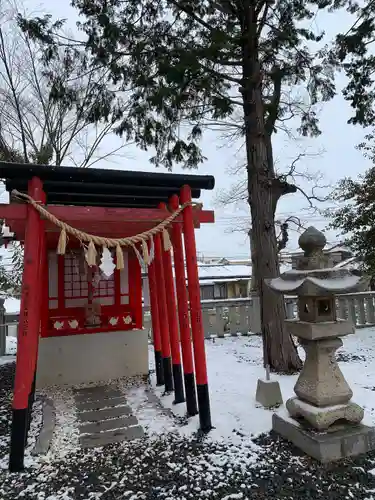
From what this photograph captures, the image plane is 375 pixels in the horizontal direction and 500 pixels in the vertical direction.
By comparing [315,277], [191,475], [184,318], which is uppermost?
[315,277]

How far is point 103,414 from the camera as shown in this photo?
13.6 ft

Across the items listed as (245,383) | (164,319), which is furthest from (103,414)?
(245,383)

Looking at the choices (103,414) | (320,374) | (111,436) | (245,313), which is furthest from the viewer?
(245,313)

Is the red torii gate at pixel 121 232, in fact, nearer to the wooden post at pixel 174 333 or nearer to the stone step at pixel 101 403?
the wooden post at pixel 174 333

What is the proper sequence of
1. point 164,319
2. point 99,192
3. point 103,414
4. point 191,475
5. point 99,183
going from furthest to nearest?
point 164,319 → point 103,414 → point 99,192 → point 99,183 → point 191,475

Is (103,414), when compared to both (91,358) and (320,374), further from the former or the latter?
(320,374)

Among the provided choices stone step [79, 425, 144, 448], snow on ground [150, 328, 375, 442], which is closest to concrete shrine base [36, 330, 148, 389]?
snow on ground [150, 328, 375, 442]

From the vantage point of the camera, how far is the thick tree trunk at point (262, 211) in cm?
561

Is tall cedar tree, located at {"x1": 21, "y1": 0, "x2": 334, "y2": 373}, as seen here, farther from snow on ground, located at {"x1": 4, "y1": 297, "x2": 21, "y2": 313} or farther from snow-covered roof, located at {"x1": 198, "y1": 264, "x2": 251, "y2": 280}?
snow-covered roof, located at {"x1": 198, "y1": 264, "x2": 251, "y2": 280}

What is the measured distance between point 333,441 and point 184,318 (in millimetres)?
1810

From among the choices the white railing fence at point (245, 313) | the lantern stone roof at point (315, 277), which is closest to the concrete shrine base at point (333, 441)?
the lantern stone roof at point (315, 277)

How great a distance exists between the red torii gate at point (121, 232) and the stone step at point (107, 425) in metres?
0.62

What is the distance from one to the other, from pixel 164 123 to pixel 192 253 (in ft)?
12.4

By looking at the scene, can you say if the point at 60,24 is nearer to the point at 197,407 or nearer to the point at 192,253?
the point at 192,253
